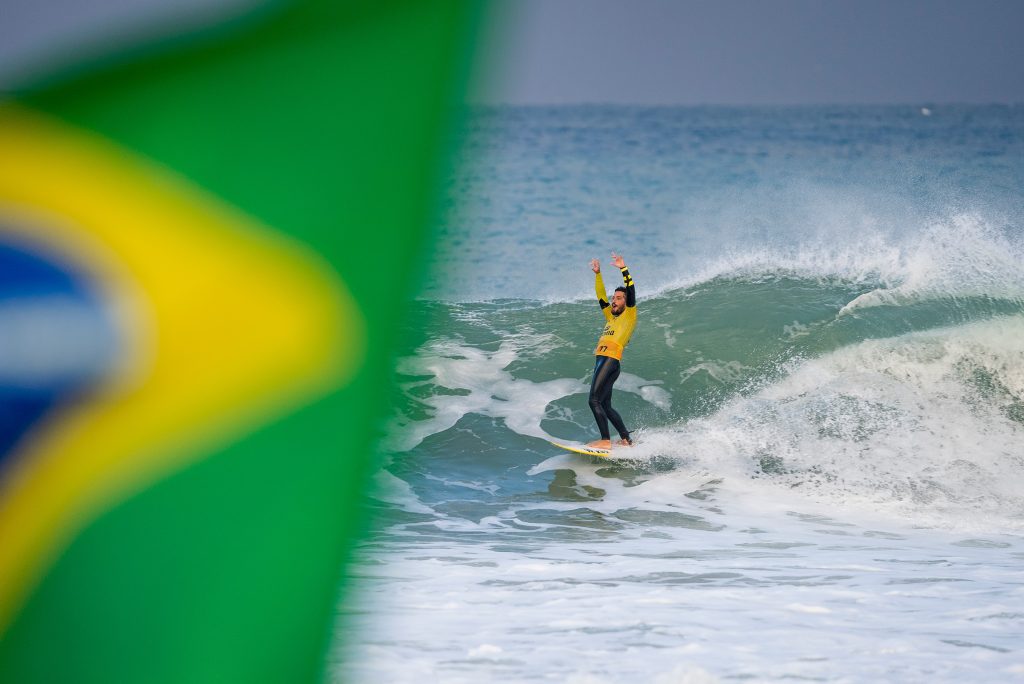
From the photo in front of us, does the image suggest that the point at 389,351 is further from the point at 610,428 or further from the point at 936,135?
the point at 936,135

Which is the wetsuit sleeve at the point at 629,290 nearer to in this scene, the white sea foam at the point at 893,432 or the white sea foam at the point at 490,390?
the white sea foam at the point at 893,432

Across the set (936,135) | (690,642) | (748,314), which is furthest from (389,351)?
(936,135)

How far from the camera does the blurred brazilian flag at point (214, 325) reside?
659 mm

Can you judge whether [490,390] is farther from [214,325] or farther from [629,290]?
[214,325]

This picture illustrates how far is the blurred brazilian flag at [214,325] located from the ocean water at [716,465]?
0.04 metres

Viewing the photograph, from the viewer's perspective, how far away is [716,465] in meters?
11.1

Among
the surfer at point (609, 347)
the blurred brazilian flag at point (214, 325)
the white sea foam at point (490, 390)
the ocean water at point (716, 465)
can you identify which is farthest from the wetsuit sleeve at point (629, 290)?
the blurred brazilian flag at point (214, 325)

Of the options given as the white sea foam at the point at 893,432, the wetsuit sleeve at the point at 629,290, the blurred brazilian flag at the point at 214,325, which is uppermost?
the wetsuit sleeve at the point at 629,290

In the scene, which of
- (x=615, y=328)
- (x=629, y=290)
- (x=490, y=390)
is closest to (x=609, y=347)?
(x=615, y=328)

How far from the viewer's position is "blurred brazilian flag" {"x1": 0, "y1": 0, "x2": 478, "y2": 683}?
2.16ft

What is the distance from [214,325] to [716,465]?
35.1ft

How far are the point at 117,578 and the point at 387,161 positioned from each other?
305 millimetres

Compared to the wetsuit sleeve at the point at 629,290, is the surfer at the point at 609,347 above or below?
below

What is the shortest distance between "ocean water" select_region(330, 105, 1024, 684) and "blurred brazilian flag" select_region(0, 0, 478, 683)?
44 millimetres
